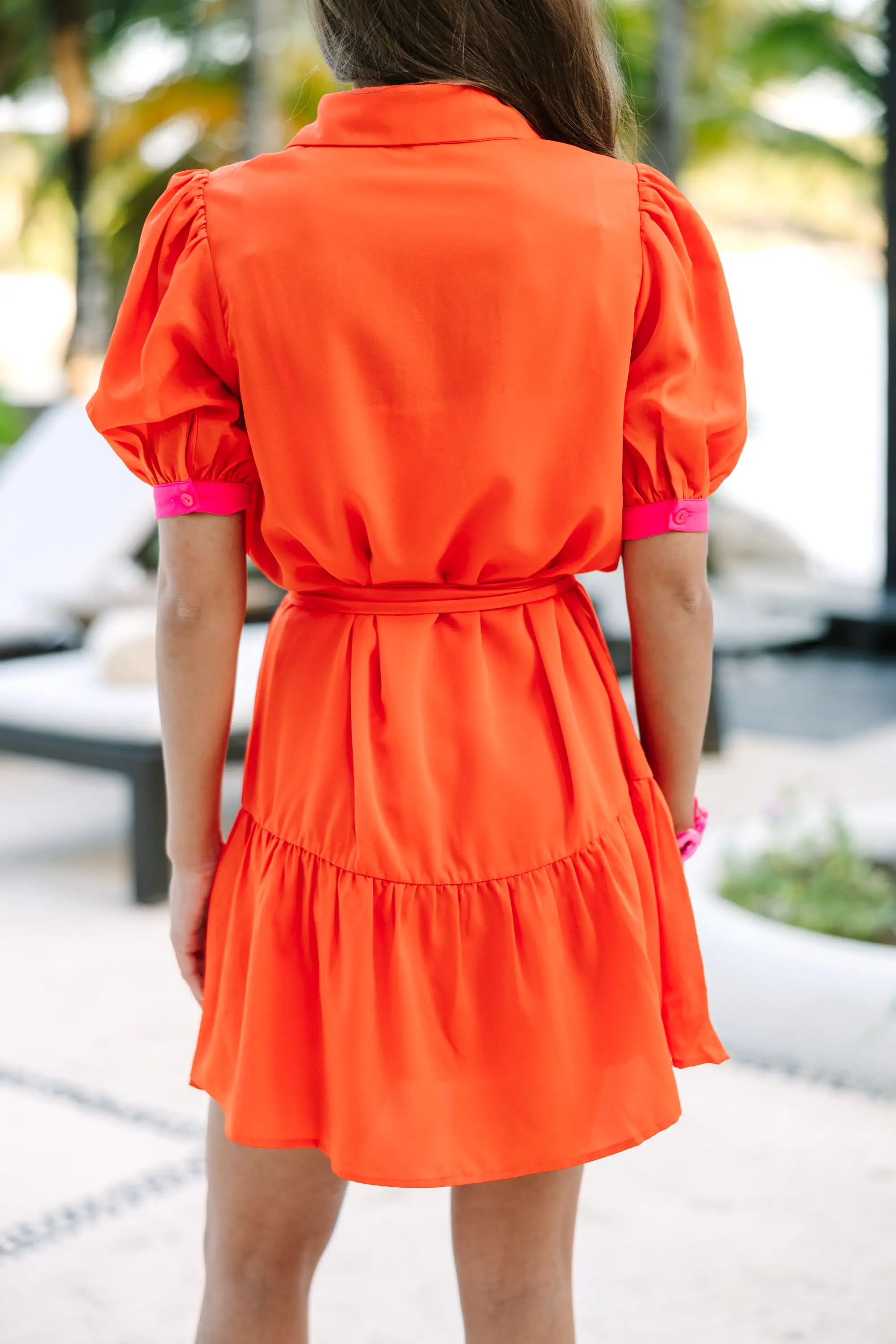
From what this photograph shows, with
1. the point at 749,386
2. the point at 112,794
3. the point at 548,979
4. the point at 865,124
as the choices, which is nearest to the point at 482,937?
the point at 548,979

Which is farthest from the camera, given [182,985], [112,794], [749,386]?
[749,386]

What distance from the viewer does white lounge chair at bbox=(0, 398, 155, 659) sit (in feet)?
19.9

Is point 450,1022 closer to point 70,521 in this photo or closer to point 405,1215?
point 405,1215

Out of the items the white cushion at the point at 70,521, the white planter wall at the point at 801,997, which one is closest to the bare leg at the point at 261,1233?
the white planter wall at the point at 801,997

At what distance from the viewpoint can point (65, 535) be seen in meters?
6.43

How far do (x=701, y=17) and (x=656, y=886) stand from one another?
17.8m

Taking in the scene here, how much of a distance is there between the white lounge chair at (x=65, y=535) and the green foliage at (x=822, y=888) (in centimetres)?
334

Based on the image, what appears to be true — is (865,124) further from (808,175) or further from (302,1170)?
(302,1170)

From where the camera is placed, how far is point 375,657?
1353mm

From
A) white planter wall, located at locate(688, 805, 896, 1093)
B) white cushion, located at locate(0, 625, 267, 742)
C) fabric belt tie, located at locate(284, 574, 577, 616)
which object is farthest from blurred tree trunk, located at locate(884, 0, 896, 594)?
fabric belt tie, located at locate(284, 574, 577, 616)

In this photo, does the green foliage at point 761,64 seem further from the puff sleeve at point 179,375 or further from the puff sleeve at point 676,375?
the puff sleeve at point 179,375

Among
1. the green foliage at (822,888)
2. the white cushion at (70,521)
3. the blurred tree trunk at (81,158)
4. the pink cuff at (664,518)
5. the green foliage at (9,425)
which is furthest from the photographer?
the blurred tree trunk at (81,158)

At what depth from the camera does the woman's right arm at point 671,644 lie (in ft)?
4.55

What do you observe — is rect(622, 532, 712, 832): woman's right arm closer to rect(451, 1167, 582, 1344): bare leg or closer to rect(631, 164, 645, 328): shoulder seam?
rect(631, 164, 645, 328): shoulder seam
